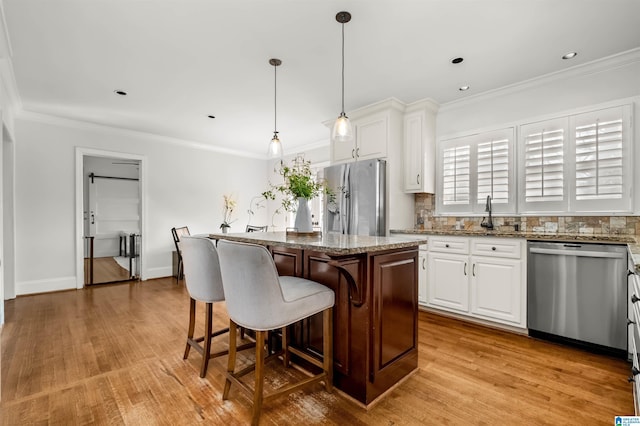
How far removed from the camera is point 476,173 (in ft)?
11.5

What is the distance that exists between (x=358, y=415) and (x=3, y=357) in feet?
8.96

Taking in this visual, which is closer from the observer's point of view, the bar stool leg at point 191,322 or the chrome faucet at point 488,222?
the bar stool leg at point 191,322

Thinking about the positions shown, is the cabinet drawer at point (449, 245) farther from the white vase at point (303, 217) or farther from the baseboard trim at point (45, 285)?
the baseboard trim at point (45, 285)

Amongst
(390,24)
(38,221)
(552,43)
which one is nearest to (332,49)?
(390,24)

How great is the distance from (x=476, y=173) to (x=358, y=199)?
4.67 feet

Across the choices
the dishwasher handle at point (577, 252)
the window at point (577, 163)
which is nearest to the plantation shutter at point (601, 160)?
the window at point (577, 163)

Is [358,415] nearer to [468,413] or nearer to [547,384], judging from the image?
[468,413]

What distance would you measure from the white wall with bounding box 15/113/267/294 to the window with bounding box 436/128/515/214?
14.3ft

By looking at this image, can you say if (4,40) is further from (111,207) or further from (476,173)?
(476,173)

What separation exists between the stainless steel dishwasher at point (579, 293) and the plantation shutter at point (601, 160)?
2.17 ft

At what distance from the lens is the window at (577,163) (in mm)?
2654

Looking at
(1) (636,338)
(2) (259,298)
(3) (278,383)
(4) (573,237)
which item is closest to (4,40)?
(2) (259,298)

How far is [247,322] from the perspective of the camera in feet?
5.06

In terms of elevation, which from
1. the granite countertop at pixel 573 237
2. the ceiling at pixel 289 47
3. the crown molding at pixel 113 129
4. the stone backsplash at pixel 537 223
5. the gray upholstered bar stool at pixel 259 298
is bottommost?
the gray upholstered bar stool at pixel 259 298
